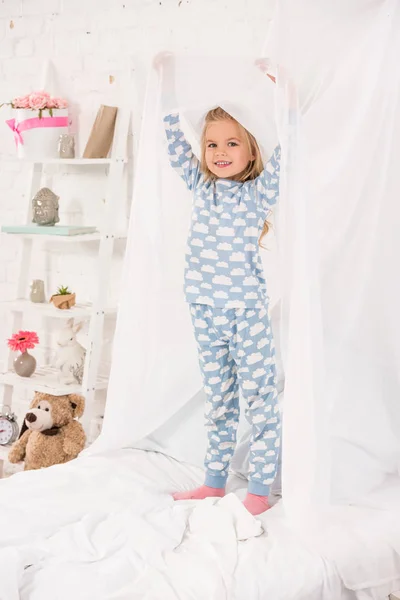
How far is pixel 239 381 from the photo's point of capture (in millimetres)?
2178

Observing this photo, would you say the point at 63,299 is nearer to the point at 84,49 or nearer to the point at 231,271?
the point at 84,49

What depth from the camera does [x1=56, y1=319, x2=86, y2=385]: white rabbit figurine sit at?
117 inches

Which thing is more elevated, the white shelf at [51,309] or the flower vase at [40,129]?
the flower vase at [40,129]

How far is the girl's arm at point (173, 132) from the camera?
2168 mm

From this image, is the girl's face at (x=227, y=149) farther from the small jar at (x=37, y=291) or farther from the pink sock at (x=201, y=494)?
the small jar at (x=37, y=291)

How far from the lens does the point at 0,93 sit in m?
3.40

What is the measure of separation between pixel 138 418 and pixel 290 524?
648 mm

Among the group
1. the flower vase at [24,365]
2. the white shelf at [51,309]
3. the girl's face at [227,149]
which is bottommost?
the flower vase at [24,365]

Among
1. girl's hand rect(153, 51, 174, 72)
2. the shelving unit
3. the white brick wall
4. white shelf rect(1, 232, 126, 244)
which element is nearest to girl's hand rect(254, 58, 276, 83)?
girl's hand rect(153, 51, 174, 72)

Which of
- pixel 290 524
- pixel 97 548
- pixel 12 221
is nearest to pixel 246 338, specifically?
pixel 290 524

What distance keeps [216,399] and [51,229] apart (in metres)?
1.04

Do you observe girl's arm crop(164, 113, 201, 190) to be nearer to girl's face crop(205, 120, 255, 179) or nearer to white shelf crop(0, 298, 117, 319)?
girl's face crop(205, 120, 255, 179)

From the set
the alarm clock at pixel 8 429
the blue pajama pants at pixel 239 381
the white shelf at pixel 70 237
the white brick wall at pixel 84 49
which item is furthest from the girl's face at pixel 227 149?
the alarm clock at pixel 8 429

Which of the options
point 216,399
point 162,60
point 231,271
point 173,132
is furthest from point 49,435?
point 162,60
